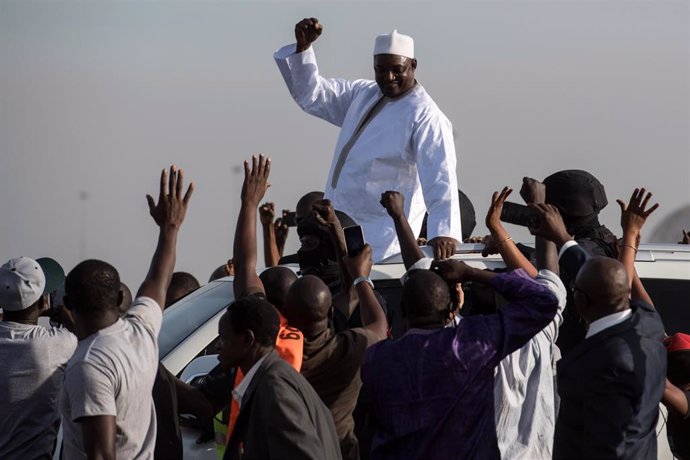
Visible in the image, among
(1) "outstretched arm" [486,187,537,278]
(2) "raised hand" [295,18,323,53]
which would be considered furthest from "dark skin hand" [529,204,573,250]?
(2) "raised hand" [295,18,323,53]

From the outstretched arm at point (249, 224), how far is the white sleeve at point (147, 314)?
2.16 ft

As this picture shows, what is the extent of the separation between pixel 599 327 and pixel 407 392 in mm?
722

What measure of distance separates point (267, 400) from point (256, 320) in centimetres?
35

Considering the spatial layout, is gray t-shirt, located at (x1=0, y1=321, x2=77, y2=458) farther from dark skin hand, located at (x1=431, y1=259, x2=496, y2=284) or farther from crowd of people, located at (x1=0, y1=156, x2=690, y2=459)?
dark skin hand, located at (x1=431, y1=259, x2=496, y2=284)

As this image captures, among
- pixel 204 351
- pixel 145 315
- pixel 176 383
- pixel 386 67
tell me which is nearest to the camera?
pixel 145 315

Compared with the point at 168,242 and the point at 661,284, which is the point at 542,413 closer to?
the point at 661,284

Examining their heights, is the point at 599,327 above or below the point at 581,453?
above

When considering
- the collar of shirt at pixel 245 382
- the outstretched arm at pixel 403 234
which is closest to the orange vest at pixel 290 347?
the collar of shirt at pixel 245 382

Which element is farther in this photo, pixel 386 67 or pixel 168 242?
pixel 386 67

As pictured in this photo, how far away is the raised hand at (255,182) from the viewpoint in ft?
20.2

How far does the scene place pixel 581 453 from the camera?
4.92 meters

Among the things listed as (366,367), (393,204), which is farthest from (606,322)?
(393,204)

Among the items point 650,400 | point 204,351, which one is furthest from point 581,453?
point 204,351

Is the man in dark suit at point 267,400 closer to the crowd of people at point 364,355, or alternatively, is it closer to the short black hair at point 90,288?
the crowd of people at point 364,355
